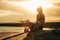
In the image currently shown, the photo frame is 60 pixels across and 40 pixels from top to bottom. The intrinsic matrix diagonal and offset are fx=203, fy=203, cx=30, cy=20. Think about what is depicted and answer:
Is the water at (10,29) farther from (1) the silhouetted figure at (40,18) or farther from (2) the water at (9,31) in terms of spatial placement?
(1) the silhouetted figure at (40,18)

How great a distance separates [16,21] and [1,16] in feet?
1.75

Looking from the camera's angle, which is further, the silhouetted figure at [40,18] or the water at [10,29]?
the water at [10,29]

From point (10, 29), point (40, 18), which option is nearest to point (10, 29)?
point (10, 29)

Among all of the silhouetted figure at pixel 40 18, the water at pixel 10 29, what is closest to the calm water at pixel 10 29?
the water at pixel 10 29

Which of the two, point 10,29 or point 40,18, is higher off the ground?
point 40,18

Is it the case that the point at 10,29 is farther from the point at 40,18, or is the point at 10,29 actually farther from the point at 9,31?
the point at 40,18

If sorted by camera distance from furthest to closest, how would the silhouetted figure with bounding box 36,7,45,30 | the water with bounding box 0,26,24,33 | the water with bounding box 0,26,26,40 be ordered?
the water with bounding box 0,26,24,33 < the water with bounding box 0,26,26,40 < the silhouetted figure with bounding box 36,7,45,30

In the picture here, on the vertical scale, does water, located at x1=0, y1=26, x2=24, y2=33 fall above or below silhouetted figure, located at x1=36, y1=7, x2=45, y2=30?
below

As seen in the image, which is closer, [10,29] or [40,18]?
[40,18]

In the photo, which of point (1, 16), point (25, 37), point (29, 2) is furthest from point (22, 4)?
point (25, 37)

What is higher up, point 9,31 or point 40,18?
point 40,18

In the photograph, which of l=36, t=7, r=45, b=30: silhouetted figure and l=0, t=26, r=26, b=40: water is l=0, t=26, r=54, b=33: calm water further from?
l=36, t=7, r=45, b=30: silhouetted figure

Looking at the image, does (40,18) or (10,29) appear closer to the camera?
(40,18)

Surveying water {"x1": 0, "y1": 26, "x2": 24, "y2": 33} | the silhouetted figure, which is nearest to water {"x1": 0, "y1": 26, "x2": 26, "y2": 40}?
water {"x1": 0, "y1": 26, "x2": 24, "y2": 33}
